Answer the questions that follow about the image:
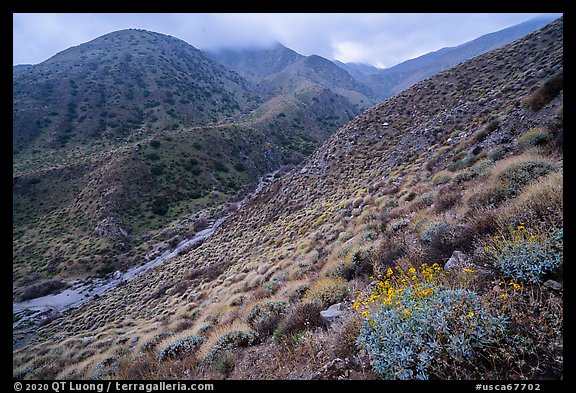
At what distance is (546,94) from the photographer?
1213 centimetres

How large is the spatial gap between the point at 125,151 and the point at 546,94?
59.2 m

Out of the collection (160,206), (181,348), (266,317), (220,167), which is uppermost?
(220,167)

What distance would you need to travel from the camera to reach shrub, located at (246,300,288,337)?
549 cm

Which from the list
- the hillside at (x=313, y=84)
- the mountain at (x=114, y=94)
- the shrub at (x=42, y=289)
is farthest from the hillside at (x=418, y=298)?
the hillside at (x=313, y=84)

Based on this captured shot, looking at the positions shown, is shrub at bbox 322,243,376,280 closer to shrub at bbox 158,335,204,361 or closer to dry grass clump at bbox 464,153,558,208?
dry grass clump at bbox 464,153,558,208

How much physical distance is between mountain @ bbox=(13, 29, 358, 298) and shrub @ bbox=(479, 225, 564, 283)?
36.4m

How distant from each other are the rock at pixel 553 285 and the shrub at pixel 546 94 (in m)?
13.6

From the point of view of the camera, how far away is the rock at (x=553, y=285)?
2871 millimetres

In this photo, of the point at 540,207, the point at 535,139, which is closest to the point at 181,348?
the point at 540,207

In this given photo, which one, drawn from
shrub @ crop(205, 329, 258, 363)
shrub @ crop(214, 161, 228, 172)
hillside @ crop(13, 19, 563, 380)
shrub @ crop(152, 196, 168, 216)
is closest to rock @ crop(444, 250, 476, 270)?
hillside @ crop(13, 19, 563, 380)

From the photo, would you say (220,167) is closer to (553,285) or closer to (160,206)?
(160,206)
